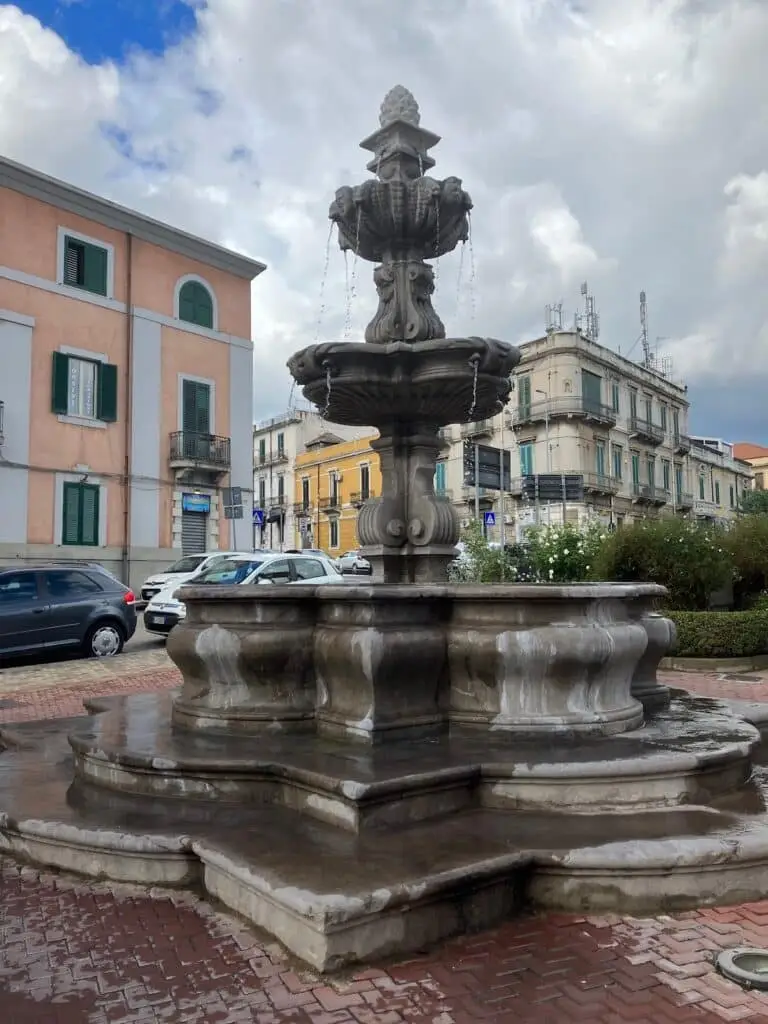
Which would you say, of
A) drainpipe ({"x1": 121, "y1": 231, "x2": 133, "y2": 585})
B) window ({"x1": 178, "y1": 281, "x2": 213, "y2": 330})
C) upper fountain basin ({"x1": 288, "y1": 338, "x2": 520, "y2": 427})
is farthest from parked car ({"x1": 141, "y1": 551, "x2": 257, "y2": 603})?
window ({"x1": 178, "y1": 281, "x2": 213, "y2": 330})

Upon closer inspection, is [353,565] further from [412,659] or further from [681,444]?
[412,659]

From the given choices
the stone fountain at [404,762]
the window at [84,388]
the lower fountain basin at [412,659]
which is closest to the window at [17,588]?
the stone fountain at [404,762]

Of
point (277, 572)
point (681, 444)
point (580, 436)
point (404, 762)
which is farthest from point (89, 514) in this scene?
point (681, 444)

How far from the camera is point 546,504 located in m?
→ 45.2

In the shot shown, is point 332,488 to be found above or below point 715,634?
above

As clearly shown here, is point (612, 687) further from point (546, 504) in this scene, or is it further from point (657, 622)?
point (546, 504)

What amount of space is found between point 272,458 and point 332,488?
338 inches

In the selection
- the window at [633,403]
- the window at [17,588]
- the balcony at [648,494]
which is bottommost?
the window at [17,588]

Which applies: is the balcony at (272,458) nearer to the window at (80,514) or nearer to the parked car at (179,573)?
the window at (80,514)

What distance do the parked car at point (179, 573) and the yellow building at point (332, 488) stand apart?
33.1m

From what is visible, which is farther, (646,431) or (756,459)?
(756,459)

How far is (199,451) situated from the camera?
89.7ft

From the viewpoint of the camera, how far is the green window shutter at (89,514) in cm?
2452

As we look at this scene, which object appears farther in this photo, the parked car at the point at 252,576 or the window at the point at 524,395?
the window at the point at 524,395
